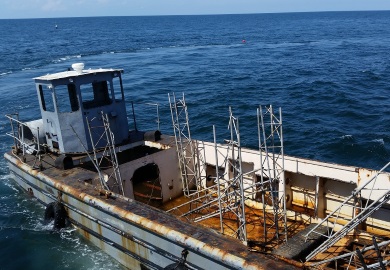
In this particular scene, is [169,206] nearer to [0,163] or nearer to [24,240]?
[24,240]

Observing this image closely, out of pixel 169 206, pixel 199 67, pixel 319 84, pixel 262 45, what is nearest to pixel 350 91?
pixel 319 84

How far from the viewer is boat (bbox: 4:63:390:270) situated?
902cm

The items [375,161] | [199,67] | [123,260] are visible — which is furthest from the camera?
[199,67]

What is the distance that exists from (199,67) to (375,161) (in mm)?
33859

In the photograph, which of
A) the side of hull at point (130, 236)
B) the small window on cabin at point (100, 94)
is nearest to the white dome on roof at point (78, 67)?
the small window on cabin at point (100, 94)

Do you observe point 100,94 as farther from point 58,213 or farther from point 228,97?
point 228,97

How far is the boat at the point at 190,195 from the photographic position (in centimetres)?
902

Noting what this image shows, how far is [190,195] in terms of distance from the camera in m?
14.0

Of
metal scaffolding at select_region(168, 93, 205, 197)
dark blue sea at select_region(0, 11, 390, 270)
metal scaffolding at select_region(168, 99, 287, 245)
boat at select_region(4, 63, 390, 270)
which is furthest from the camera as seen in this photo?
metal scaffolding at select_region(168, 93, 205, 197)

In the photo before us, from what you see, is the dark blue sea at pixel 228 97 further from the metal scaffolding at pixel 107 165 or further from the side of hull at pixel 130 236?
the metal scaffolding at pixel 107 165

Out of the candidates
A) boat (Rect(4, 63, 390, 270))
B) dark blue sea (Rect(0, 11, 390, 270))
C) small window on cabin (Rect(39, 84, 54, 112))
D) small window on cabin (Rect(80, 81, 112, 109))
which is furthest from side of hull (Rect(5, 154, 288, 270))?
small window on cabin (Rect(80, 81, 112, 109))

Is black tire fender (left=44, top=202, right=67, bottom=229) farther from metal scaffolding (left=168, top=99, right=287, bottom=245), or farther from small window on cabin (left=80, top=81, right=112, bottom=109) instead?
small window on cabin (left=80, top=81, right=112, bottom=109)

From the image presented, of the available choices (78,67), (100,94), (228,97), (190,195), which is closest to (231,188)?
(190,195)

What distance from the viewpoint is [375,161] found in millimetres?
21656
